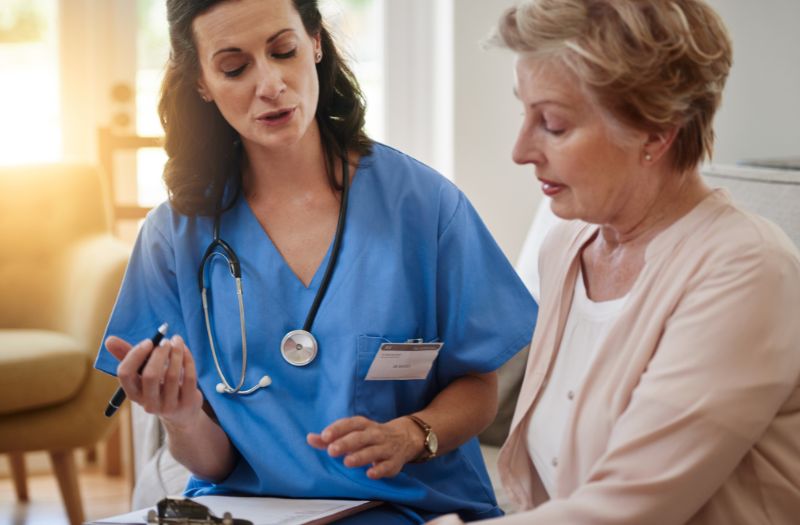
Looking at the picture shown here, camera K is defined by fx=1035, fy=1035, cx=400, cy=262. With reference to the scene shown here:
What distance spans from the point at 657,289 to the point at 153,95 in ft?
8.94

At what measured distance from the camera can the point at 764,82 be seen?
2.93 metres

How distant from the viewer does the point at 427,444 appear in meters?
1.40

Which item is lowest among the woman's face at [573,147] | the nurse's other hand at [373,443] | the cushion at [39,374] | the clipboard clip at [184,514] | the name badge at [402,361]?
the cushion at [39,374]

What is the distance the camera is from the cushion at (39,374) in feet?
8.32

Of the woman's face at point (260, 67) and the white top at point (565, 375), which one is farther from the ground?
the woman's face at point (260, 67)

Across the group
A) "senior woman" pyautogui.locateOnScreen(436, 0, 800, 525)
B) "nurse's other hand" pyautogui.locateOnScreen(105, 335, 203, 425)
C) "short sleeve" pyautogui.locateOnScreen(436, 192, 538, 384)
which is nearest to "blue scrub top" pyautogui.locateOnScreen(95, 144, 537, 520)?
"short sleeve" pyautogui.locateOnScreen(436, 192, 538, 384)

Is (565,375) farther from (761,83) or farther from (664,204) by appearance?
Answer: (761,83)

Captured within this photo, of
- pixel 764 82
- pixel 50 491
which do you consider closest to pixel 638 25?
pixel 764 82

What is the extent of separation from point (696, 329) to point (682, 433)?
0.33ft

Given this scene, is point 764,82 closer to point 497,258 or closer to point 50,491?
point 497,258

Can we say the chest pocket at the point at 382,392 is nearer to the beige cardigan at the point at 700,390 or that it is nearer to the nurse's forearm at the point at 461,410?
the nurse's forearm at the point at 461,410

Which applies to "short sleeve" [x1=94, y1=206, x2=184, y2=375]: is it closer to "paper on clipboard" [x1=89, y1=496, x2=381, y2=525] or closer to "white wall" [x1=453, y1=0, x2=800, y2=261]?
"paper on clipboard" [x1=89, y1=496, x2=381, y2=525]

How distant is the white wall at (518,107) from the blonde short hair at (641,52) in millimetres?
1965

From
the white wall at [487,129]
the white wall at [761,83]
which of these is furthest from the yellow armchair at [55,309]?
the white wall at [761,83]
